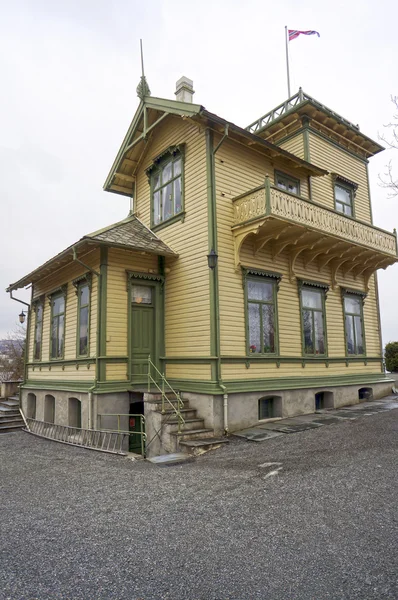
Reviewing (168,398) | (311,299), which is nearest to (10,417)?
(168,398)

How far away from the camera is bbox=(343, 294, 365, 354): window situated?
15.8 metres

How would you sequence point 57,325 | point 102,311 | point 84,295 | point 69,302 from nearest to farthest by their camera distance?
point 102,311, point 84,295, point 69,302, point 57,325

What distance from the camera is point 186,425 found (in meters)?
10.5

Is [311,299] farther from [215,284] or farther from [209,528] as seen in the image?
[209,528]

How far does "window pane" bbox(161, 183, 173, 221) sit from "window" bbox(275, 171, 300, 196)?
11.7 feet

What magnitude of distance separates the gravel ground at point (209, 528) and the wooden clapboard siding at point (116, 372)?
326cm

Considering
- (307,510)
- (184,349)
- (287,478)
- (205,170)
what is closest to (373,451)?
(287,478)

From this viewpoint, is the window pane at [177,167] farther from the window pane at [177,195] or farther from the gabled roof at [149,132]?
the gabled roof at [149,132]

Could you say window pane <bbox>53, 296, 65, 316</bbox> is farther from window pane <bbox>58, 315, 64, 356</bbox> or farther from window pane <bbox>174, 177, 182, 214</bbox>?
window pane <bbox>174, 177, 182, 214</bbox>

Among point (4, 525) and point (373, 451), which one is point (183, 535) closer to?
point (4, 525)

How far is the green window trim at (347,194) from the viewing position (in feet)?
53.4

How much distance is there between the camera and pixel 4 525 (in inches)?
217

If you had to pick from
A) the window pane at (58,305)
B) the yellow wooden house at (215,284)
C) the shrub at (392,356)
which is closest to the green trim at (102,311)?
the yellow wooden house at (215,284)

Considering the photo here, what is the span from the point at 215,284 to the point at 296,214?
3046 millimetres
